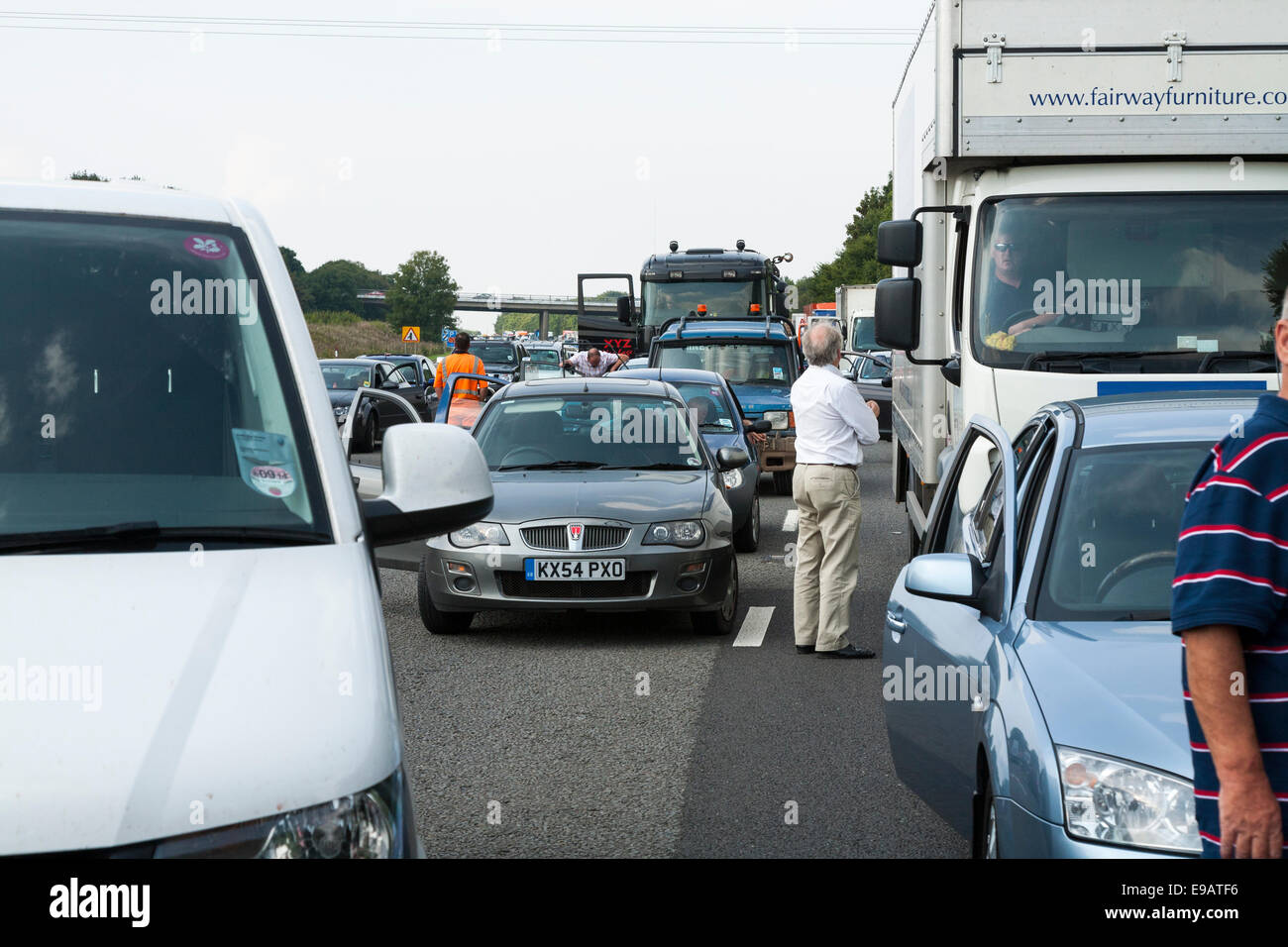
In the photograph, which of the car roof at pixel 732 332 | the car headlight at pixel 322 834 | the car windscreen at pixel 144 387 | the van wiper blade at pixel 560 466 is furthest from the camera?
the car roof at pixel 732 332

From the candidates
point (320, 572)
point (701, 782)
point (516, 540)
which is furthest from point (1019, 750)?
point (516, 540)

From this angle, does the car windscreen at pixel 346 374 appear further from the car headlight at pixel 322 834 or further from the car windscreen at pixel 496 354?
the car headlight at pixel 322 834

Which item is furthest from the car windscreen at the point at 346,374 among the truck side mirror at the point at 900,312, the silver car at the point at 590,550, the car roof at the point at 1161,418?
the car roof at the point at 1161,418

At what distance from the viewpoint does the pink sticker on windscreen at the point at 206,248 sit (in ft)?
12.4

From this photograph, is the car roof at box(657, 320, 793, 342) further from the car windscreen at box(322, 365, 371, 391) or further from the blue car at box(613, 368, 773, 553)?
the car windscreen at box(322, 365, 371, 391)

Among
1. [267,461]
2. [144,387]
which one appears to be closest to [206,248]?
[144,387]

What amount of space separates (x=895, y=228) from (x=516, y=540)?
9.27 feet

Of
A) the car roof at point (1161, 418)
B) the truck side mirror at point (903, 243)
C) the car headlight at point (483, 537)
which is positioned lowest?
the car headlight at point (483, 537)

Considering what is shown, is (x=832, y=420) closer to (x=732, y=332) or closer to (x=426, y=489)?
(x=426, y=489)

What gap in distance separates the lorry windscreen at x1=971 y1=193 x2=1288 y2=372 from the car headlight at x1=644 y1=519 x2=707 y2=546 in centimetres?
219

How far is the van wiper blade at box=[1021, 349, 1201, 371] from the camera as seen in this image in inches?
315

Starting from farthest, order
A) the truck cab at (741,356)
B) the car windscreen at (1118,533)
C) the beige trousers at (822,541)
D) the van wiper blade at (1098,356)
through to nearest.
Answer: the truck cab at (741,356)
the beige trousers at (822,541)
the van wiper blade at (1098,356)
the car windscreen at (1118,533)

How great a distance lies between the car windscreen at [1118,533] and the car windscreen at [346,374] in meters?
27.6

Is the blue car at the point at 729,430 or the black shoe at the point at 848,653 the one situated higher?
the blue car at the point at 729,430
